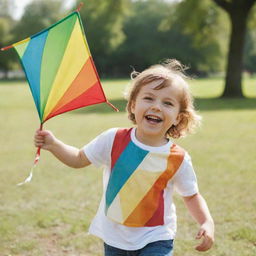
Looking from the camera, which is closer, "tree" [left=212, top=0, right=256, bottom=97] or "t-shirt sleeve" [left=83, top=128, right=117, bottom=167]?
"t-shirt sleeve" [left=83, top=128, right=117, bottom=167]

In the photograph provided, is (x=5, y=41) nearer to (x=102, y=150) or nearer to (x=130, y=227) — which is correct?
(x=102, y=150)

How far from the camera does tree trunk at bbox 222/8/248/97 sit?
69.2 ft

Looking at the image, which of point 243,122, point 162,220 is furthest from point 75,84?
point 243,122

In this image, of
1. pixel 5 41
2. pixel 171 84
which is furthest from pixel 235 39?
pixel 5 41

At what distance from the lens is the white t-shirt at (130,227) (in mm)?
2549

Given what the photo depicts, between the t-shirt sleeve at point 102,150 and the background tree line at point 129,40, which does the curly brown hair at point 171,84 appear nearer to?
the t-shirt sleeve at point 102,150

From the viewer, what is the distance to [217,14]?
2469 centimetres

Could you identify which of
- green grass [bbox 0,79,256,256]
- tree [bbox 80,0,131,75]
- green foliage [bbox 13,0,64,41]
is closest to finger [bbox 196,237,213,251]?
green grass [bbox 0,79,256,256]

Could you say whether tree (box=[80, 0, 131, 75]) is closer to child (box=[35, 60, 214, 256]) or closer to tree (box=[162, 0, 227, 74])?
tree (box=[162, 0, 227, 74])

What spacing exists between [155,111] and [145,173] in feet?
1.18

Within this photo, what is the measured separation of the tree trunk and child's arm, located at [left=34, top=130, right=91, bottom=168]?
19.1m

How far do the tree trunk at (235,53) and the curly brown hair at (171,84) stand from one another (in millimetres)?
18731

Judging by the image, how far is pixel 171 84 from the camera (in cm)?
270

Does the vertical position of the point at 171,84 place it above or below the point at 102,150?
above
